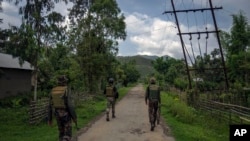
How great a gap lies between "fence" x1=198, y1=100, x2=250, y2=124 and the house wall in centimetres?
1751

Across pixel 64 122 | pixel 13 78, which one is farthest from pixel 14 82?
pixel 64 122

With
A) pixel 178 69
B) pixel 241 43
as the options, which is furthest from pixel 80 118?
pixel 178 69

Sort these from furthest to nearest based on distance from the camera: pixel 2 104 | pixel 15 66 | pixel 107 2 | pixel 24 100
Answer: pixel 107 2 < pixel 15 66 < pixel 24 100 < pixel 2 104

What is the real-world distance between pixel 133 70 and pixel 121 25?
6469cm

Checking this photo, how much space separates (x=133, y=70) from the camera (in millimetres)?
108375

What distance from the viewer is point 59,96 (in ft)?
31.6

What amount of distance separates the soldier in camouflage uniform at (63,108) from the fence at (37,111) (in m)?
7.28

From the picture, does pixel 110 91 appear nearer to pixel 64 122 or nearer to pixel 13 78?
pixel 64 122

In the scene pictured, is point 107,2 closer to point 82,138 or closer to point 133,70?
point 82,138

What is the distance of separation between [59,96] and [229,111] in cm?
1073

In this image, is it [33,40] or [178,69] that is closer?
[33,40]

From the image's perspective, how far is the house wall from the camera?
1257 inches

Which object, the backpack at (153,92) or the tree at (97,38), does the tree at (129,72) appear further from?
the backpack at (153,92)

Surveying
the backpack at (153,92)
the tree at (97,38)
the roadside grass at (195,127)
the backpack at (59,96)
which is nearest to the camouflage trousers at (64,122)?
the backpack at (59,96)
